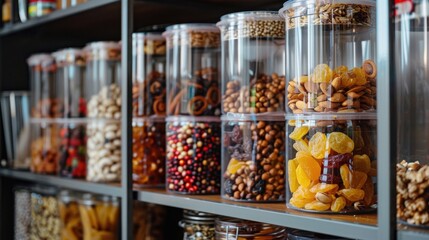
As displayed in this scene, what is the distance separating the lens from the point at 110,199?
1.66 meters

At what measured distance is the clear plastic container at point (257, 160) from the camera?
1.23 m

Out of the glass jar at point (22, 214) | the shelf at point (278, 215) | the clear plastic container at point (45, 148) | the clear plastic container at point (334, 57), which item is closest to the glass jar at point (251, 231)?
the shelf at point (278, 215)

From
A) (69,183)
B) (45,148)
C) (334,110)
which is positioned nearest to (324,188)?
(334,110)

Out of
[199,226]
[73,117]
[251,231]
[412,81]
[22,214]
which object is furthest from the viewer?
[22,214]

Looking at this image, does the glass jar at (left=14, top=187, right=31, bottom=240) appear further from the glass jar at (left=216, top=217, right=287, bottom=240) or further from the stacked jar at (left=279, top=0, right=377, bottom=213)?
the stacked jar at (left=279, top=0, right=377, bottom=213)

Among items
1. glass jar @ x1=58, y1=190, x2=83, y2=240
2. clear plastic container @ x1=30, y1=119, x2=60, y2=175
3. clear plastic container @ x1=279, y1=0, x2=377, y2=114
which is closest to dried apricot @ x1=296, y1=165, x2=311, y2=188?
clear plastic container @ x1=279, y1=0, x2=377, y2=114

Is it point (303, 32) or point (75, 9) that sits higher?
point (75, 9)

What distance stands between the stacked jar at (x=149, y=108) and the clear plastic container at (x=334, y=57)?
1.64 feet

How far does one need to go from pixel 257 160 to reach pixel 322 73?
0.84 ft

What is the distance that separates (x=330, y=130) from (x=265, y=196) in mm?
232

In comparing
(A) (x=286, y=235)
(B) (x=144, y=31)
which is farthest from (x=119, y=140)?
(A) (x=286, y=235)

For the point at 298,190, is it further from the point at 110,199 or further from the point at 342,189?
the point at 110,199

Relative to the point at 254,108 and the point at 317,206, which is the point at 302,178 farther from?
the point at 254,108

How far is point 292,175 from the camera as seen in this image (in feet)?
3.67
